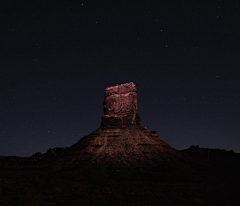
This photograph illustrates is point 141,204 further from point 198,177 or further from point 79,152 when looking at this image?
point 79,152

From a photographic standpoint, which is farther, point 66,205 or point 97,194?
point 97,194

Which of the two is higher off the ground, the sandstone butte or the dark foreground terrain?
the sandstone butte

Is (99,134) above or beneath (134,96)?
beneath

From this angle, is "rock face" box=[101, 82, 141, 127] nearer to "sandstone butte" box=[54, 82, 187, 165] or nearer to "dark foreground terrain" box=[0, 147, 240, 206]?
"sandstone butte" box=[54, 82, 187, 165]

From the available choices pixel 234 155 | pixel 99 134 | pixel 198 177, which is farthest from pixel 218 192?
pixel 234 155

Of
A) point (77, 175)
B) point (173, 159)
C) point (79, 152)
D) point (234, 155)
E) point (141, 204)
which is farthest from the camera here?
point (234, 155)

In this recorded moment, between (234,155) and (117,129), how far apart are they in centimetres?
3132

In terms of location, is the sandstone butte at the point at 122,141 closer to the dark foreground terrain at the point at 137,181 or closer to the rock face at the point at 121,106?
the rock face at the point at 121,106

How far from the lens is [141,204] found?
38.4ft

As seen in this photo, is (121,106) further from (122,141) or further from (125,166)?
(125,166)

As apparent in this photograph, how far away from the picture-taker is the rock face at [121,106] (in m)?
31.5

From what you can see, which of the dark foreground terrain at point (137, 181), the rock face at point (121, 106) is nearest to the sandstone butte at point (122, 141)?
the rock face at point (121, 106)

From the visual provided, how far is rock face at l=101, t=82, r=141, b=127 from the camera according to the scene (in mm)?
31500

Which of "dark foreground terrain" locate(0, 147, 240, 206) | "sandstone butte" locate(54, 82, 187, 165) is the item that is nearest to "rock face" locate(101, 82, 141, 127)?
"sandstone butte" locate(54, 82, 187, 165)
